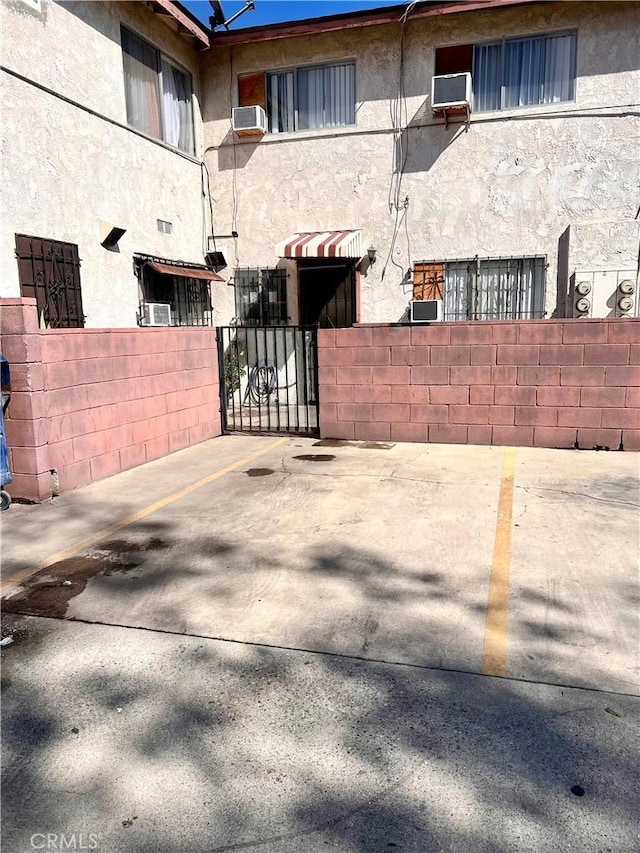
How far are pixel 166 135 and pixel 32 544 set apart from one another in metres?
8.92

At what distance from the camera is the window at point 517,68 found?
34.9 ft

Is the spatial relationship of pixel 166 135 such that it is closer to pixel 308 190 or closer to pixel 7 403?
pixel 308 190

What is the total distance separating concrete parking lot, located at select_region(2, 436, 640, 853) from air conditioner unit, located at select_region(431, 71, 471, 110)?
778 centimetres

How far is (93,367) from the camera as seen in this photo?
21.9 feet

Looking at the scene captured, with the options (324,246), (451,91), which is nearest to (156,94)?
(324,246)

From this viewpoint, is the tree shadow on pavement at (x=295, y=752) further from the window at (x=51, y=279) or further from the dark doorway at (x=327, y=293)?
the dark doorway at (x=327, y=293)

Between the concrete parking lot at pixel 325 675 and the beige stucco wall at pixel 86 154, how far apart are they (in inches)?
181

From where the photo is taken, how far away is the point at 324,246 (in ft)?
36.1

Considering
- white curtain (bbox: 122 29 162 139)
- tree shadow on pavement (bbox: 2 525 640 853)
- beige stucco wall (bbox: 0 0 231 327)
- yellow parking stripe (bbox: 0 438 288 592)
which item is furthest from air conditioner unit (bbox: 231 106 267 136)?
tree shadow on pavement (bbox: 2 525 640 853)

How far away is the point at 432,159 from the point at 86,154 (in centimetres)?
588

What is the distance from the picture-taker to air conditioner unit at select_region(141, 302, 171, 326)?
10.3m

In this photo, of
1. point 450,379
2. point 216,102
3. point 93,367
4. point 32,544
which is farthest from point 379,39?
point 32,544

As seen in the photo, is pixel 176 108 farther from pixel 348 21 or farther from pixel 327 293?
pixel 327 293

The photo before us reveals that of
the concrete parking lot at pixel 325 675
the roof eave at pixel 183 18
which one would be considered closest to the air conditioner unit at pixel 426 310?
the concrete parking lot at pixel 325 675
